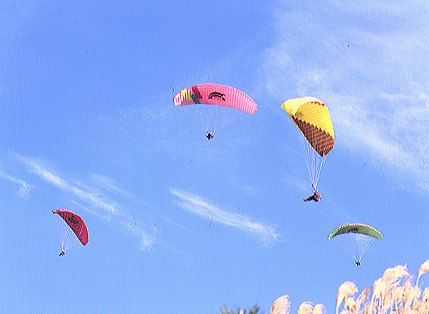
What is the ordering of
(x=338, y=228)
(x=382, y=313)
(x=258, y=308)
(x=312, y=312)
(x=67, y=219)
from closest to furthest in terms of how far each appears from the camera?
1. (x=258, y=308)
2. (x=312, y=312)
3. (x=382, y=313)
4. (x=338, y=228)
5. (x=67, y=219)

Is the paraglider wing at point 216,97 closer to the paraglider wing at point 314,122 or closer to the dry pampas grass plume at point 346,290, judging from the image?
the paraglider wing at point 314,122

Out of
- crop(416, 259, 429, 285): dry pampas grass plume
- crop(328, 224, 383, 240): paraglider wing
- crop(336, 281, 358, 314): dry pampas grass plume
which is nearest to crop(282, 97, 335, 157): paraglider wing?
crop(328, 224, 383, 240): paraglider wing

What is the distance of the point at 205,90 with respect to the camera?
39250 mm

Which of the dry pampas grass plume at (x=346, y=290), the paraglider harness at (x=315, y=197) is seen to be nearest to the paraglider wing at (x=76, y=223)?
the paraglider harness at (x=315, y=197)

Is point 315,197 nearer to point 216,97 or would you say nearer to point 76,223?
point 216,97

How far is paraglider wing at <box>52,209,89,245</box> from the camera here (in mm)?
47406

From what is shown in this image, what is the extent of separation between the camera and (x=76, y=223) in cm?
4856

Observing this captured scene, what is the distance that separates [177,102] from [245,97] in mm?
5153

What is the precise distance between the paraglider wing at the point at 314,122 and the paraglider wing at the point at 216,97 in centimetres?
347

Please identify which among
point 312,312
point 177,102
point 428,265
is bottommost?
point 312,312

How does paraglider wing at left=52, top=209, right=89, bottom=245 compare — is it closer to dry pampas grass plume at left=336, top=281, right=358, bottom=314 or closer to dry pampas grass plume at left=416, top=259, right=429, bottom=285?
dry pampas grass plume at left=336, top=281, right=358, bottom=314

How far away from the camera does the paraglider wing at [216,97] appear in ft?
128

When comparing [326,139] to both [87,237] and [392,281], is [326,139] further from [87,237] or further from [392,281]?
[87,237]

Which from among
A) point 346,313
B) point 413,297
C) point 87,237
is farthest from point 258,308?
point 87,237
